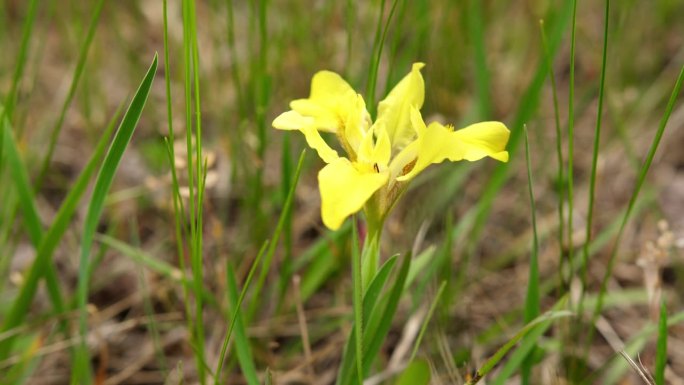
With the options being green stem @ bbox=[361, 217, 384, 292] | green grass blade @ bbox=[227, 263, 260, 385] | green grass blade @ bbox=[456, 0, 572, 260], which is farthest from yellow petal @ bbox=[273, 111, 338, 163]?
green grass blade @ bbox=[456, 0, 572, 260]

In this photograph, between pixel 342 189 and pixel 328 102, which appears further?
pixel 328 102

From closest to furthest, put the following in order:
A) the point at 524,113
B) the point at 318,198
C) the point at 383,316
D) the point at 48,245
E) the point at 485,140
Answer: the point at 485,140, the point at 383,316, the point at 48,245, the point at 524,113, the point at 318,198

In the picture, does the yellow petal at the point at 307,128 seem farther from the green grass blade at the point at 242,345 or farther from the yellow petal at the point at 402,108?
the green grass blade at the point at 242,345

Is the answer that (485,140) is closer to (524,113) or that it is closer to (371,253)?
(371,253)

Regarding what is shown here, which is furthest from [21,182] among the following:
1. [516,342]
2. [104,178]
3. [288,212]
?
[516,342]

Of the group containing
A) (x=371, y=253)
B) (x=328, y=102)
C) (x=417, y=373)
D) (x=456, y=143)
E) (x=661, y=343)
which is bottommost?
(x=661, y=343)

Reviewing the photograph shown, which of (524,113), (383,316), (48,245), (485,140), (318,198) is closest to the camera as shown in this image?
(485,140)

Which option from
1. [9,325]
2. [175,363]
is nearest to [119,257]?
[175,363]
